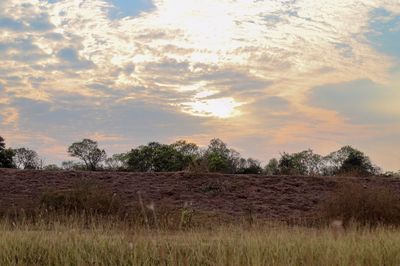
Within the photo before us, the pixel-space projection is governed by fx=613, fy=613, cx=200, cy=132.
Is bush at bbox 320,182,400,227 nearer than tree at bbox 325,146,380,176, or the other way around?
bush at bbox 320,182,400,227

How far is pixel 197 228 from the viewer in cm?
1691

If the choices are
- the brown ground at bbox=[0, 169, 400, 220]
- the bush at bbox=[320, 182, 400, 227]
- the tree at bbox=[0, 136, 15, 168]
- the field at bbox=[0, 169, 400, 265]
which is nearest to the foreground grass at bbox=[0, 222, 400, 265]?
the field at bbox=[0, 169, 400, 265]

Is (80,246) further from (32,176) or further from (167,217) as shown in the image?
(32,176)

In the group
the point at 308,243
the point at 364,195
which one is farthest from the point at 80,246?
the point at 364,195

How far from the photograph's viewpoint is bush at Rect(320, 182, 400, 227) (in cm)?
1979

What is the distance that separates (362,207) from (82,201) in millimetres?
9178

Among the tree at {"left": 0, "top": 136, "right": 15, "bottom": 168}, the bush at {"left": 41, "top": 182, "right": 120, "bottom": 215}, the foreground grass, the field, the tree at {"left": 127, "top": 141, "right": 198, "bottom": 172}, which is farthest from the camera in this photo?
the tree at {"left": 127, "top": 141, "right": 198, "bottom": 172}

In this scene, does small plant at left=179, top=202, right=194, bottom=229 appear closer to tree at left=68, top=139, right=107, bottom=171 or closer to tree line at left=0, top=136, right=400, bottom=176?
tree line at left=0, top=136, right=400, bottom=176

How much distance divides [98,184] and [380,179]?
11.3 m

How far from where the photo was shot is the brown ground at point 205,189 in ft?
67.6

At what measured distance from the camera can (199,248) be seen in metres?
12.8

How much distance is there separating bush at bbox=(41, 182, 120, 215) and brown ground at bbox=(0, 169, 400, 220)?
0.63 metres

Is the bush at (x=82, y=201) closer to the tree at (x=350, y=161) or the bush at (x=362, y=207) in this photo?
the bush at (x=362, y=207)

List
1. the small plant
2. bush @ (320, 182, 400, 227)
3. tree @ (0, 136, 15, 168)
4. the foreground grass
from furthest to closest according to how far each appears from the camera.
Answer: tree @ (0, 136, 15, 168) → bush @ (320, 182, 400, 227) → the small plant → the foreground grass
